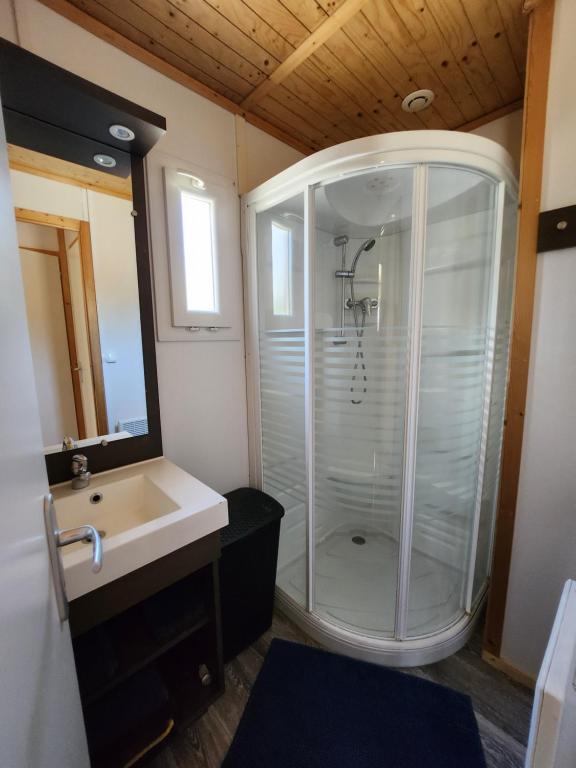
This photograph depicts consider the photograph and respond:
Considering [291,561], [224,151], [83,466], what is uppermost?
[224,151]

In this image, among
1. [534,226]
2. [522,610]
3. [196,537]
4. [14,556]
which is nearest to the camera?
[14,556]

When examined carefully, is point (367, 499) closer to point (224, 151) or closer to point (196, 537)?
point (196, 537)

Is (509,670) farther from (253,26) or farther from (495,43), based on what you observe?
(253,26)

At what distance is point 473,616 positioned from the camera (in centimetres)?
160

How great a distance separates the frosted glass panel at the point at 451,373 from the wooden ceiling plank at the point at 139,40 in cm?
113

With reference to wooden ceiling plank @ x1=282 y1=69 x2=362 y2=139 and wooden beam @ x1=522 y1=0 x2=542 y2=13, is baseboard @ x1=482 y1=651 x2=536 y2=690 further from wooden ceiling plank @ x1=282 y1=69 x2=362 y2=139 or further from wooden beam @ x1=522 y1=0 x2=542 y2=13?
wooden ceiling plank @ x1=282 y1=69 x2=362 y2=139

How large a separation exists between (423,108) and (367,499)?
6.78ft

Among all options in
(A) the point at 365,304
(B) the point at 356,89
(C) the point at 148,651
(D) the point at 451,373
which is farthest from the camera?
(A) the point at 365,304

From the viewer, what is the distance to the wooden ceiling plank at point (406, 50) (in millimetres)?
1168

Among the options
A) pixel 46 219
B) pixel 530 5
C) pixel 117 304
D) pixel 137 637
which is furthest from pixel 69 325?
pixel 530 5

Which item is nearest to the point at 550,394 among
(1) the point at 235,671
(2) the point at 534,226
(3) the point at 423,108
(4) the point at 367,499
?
(2) the point at 534,226

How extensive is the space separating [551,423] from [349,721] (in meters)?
1.42

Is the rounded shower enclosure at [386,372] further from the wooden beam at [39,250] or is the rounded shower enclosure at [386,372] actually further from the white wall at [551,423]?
the wooden beam at [39,250]

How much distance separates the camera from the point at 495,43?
129 cm
